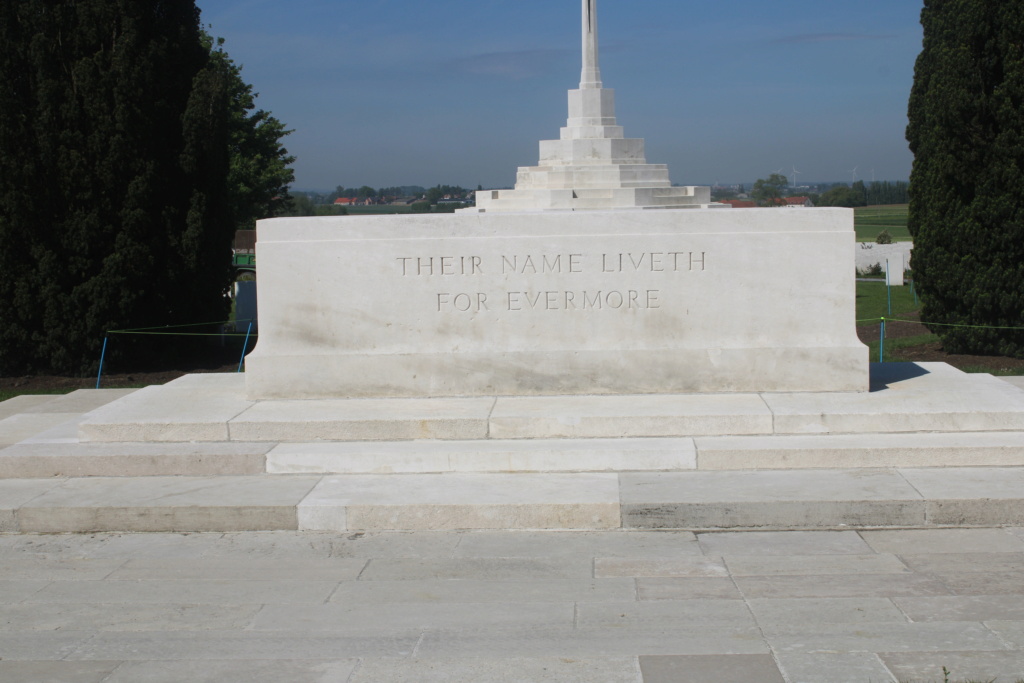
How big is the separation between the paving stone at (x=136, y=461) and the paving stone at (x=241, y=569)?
132 centimetres

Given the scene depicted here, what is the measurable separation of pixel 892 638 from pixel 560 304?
4.26 meters

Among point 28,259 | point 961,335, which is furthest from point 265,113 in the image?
point 961,335

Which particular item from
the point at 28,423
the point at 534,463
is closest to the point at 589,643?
the point at 534,463

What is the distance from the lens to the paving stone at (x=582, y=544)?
20.0ft

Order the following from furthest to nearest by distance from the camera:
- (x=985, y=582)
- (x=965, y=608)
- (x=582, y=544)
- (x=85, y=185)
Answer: (x=85, y=185) < (x=582, y=544) < (x=985, y=582) < (x=965, y=608)

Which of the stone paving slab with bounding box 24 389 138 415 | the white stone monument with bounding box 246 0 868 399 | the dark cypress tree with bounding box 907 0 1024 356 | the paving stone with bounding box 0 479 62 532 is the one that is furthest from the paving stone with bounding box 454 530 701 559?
the dark cypress tree with bounding box 907 0 1024 356

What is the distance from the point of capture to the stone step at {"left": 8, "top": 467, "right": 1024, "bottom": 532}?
642 centimetres

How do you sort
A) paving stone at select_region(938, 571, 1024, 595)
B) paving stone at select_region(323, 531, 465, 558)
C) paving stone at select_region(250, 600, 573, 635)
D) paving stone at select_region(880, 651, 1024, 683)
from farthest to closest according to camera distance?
paving stone at select_region(323, 531, 465, 558)
paving stone at select_region(938, 571, 1024, 595)
paving stone at select_region(250, 600, 573, 635)
paving stone at select_region(880, 651, 1024, 683)

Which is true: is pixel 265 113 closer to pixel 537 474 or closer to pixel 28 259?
pixel 28 259

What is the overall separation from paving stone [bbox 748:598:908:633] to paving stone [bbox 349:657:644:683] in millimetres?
855

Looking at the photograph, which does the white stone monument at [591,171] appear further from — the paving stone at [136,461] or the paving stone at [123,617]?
the paving stone at [123,617]

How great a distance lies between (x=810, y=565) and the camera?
19.0 ft

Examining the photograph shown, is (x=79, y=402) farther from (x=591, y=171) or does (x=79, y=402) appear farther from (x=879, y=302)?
(x=879, y=302)

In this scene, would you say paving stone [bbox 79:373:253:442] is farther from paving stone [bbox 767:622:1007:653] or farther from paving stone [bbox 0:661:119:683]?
paving stone [bbox 767:622:1007:653]
